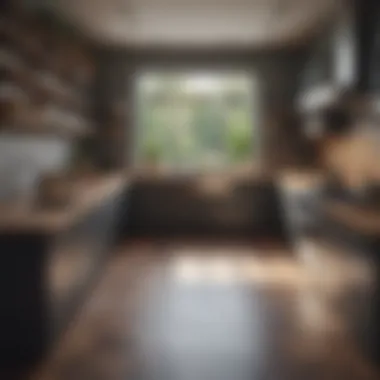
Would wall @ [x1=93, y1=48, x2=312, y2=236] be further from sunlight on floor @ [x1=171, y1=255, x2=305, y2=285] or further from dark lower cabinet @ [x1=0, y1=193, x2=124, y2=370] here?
dark lower cabinet @ [x1=0, y1=193, x2=124, y2=370]

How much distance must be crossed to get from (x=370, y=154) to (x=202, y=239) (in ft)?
8.57

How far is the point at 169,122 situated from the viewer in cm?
859

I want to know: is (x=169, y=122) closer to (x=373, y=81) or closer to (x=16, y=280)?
(x=373, y=81)

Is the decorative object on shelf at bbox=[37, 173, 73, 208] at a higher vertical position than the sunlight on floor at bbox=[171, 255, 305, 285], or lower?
higher

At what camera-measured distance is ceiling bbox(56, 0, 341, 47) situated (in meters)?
5.76

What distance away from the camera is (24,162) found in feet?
17.2

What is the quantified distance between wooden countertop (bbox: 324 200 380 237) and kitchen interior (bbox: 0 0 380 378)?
0.05ft

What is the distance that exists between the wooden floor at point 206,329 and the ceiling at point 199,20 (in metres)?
2.40

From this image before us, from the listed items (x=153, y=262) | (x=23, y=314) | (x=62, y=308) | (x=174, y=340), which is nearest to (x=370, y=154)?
(x=153, y=262)

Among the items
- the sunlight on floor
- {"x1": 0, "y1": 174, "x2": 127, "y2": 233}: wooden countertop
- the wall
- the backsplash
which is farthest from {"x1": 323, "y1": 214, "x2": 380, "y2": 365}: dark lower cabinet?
the wall

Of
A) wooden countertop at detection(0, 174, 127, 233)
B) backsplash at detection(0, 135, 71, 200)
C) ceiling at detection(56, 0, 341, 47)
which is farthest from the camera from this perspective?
ceiling at detection(56, 0, 341, 47)

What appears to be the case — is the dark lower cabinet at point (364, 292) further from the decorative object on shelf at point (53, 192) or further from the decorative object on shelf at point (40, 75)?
the decorative object on shelf at point (40, 75)

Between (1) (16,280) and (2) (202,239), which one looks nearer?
(1) (16,280)

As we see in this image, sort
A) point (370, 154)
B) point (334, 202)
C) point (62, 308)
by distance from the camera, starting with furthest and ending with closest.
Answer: point (370, 154)
point (334, 202)
point (62, 308)
